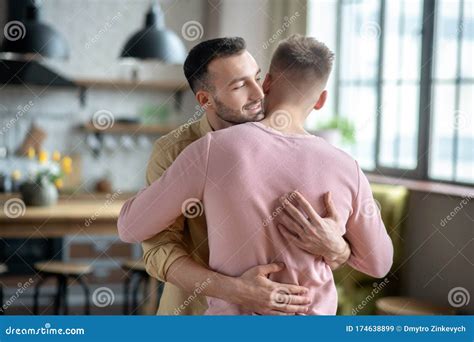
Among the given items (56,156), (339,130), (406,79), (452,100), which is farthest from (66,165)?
(452,100)

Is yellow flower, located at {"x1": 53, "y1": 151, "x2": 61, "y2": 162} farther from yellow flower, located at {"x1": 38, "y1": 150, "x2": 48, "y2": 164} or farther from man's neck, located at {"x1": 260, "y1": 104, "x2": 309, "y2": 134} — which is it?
man's neck, located at {"x1": 260, "y1": 104, "x2": 309, "y2": 134}

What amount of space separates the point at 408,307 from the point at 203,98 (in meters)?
1.02

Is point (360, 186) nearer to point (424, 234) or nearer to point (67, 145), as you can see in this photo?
point (424, 234)

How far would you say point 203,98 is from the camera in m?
0.93

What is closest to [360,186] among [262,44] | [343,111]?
[262,44]

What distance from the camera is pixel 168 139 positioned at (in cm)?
97

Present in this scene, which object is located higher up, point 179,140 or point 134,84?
point 179,140

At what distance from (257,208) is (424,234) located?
1.22 meters

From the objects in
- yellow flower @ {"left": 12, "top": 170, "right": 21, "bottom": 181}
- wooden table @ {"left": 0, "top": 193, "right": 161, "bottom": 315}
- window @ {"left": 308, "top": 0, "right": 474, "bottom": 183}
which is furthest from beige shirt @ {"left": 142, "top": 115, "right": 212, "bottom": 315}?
yellow flower @ {"left": 12, "top": 170, "right": 21, "bottom": 181}

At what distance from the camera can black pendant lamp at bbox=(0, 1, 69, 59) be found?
278 centimetres

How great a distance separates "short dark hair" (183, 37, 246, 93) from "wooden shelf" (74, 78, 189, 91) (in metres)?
2.95

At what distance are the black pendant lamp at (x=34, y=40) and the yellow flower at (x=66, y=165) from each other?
0.96 m

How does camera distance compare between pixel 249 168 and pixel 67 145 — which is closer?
pixel 249 168

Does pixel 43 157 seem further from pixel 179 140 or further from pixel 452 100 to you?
pixel 179 140
